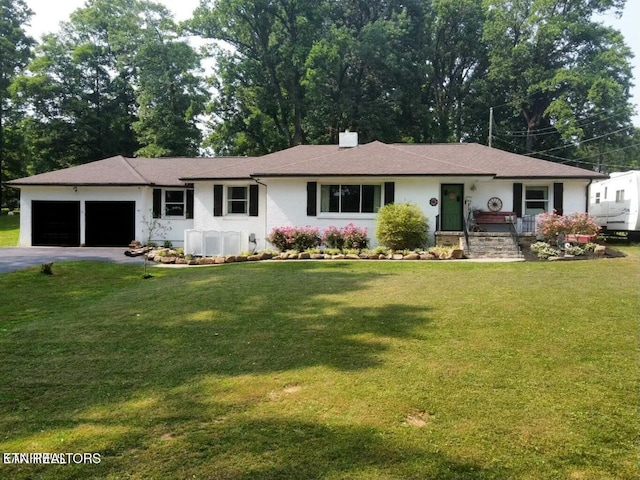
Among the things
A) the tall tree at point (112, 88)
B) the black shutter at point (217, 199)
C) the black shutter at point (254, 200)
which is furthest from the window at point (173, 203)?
the tall tree at point (112, 88)

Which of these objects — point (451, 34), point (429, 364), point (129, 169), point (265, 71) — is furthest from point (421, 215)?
point (451, 34)

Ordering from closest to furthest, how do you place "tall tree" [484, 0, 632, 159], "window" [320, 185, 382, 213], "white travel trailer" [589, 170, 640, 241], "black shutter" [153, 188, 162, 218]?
"window" [320, 185, 382, 213]
"white travel trailer" [589, 170, 640, 241]
"black shutter" [153, 188, 162, 218]
"tall tree" [484, 0, 632, 159]

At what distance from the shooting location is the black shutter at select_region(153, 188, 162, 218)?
21469 millimetres

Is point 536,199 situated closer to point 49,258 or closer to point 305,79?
point 49,258

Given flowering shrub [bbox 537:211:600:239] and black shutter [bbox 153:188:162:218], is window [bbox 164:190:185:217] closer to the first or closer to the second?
black shutter [bbox 153:188:162:218]

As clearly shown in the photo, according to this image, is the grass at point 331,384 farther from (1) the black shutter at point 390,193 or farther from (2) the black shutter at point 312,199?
(2) the black shutter at point 312,199

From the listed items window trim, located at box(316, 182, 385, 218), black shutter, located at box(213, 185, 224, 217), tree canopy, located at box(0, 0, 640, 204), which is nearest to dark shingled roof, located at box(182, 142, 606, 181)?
black shutter, located at box(213, 185, 224, 217)

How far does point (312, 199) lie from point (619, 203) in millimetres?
13784

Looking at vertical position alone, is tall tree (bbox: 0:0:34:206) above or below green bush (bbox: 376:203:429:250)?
above

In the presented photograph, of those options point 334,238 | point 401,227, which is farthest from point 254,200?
point 401,227

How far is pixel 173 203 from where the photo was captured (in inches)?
853

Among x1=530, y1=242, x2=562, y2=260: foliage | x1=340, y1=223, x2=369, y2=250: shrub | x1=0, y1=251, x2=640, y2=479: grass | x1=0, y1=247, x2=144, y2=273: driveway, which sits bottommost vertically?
x1=0, y1=251, x2=640, y2=479: grass

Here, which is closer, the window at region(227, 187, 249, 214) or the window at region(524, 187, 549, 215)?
the window at region(524, 187, 549, 215)

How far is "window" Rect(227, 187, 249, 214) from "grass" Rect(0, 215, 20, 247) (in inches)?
444
